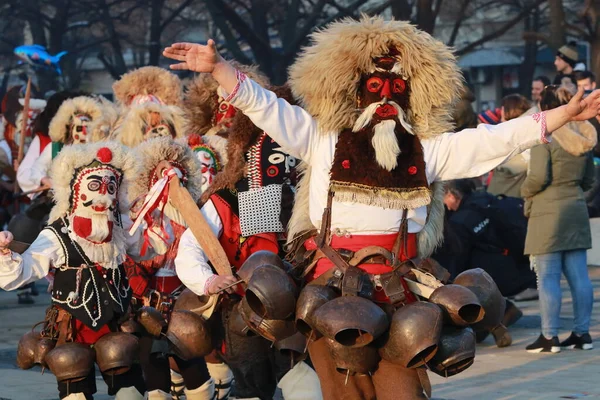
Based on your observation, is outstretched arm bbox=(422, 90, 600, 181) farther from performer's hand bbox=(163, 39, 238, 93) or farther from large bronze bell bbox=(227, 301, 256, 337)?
large bronze bell bbox=(227, 301, 256, 337)

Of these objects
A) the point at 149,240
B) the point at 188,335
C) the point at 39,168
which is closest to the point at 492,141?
the point at 188,335

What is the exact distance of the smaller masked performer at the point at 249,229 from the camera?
6160 millimetres

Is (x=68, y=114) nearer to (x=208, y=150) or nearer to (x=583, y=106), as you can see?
(x=208, y=150)

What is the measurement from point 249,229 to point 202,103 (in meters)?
1.50

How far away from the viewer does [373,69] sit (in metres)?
5.35

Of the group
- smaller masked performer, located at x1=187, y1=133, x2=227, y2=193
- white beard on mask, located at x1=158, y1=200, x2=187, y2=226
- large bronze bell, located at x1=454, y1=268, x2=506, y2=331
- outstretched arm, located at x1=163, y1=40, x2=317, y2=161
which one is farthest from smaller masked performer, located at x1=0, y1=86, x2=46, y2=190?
large bronze bell, located at x1=454, y1=268, x2=506, y2=331

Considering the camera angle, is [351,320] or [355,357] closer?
[351,320]

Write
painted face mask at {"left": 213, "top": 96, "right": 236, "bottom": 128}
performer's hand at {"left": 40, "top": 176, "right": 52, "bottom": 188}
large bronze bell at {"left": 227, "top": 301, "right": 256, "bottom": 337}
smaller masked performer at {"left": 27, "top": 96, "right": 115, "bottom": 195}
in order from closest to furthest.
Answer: large bronze bell at {"left": 227, "top": 301, "right": 256, "bottom": 337}
painted face mask at {"left": 213, "top": 96, "right": 236, "bottom": 128}
smaller masked performer at {"left": 27, "top": 96, "right": 115, "bottom": 195}
performer's hand at {"left": 40, "top": 176, "right": 52, "bottom": 188}

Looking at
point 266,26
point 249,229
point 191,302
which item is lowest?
point 191,302

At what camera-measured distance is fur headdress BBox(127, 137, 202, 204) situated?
22.7 feet

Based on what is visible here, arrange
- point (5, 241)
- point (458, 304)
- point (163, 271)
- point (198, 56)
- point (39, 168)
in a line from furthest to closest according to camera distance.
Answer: point (39, 168)
point (163, 271)
point (5, 241)
point (198, 56)
point (458, 304)

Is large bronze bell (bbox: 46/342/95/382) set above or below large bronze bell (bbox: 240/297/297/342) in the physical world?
below

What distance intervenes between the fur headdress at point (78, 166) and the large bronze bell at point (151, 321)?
0.60 m

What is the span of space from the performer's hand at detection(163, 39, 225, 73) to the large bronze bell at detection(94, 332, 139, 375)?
1.57 m
